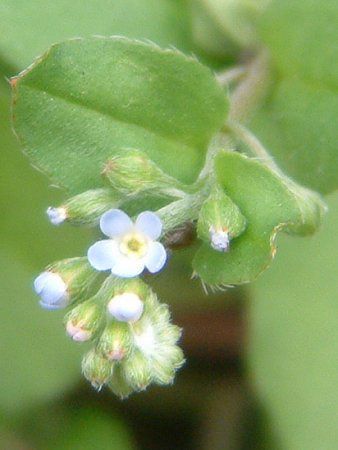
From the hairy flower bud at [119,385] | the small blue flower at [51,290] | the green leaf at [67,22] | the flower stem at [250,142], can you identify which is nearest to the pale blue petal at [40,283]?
the small blue flower at [51,290]

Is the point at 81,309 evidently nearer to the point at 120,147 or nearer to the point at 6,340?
the point at 120,147

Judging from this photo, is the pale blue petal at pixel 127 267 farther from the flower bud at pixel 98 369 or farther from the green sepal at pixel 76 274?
the flower bud at pixel 98 369

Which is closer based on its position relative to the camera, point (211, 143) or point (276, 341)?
point (211, 143)

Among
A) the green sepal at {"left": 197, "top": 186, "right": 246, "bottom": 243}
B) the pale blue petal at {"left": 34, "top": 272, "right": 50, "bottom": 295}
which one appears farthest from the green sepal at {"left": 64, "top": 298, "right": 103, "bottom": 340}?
the green sepal at {"left": 197, "top": 186, "right": 246, "bottom": 243}

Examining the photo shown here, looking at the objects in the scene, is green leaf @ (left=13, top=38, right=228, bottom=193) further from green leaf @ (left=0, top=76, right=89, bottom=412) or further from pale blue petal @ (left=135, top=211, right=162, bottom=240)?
green leaf @ (left=0, top=76, right=89, bottom=412)

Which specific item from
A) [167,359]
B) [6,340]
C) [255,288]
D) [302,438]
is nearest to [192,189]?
[167,359]

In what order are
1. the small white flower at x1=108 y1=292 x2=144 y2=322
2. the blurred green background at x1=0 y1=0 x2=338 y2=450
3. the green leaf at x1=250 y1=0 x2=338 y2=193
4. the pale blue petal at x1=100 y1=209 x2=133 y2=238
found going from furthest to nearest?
the blurred green background at x1=0 y1=0 x2=338 y2=450 → the green leaf at x1=250 y1=0 x2=338 y2=193 → the pale blue petal at x1=100 y1=209 x2=133 y2=238 → the small white flower at x1=108 y1=292 x2=144 y2=322

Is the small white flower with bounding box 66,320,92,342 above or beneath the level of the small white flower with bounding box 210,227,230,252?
beneath

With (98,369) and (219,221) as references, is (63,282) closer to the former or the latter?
(98,369)
